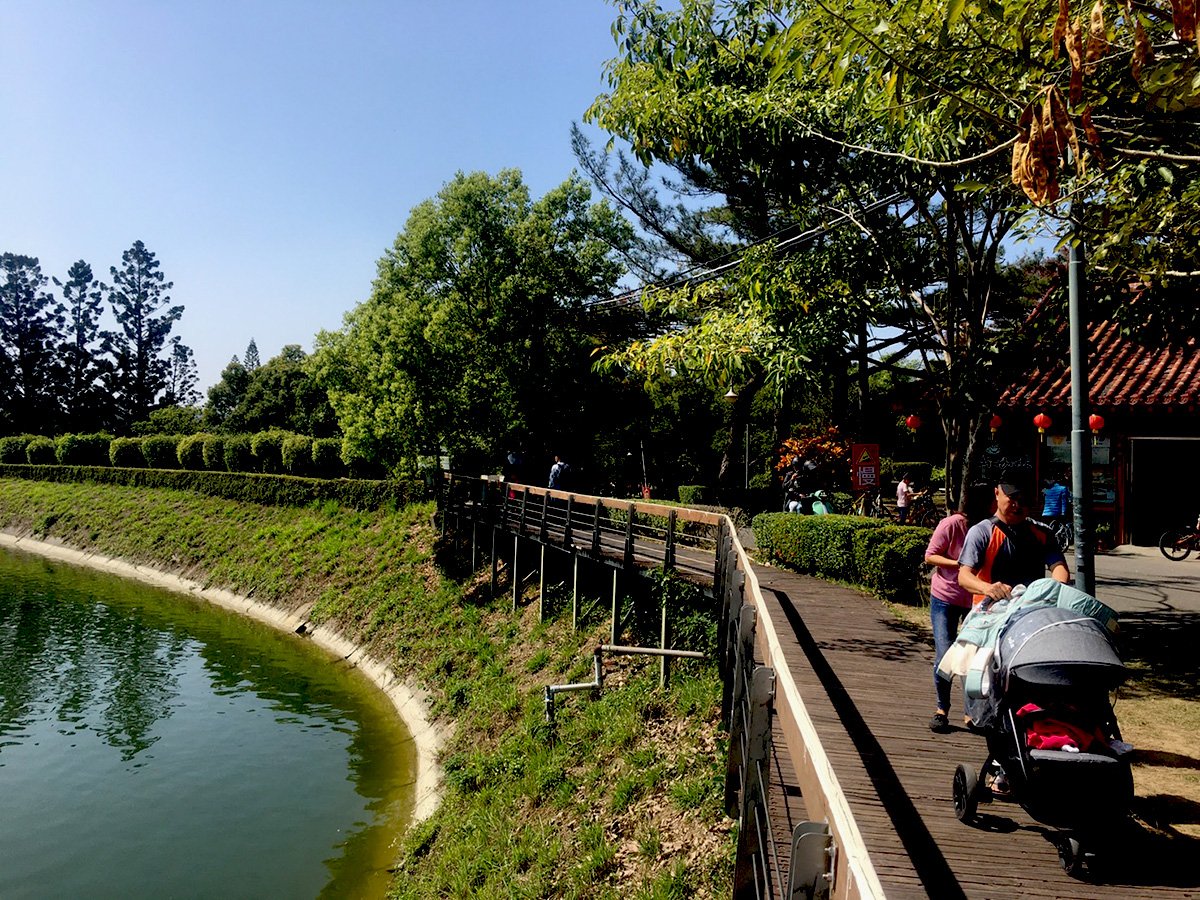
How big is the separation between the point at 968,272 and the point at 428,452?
717 inches

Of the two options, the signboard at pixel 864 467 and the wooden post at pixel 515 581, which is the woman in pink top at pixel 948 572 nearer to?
the wooden post at pixel 515 581

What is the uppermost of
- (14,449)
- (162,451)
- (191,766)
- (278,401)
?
(278,401)

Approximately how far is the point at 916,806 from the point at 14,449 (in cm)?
6124

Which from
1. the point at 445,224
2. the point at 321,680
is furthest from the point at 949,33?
the point at 445,224

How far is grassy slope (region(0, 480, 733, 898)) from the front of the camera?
8.47 metres

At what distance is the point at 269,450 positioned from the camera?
36.8 metres

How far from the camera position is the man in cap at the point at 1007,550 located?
5844mm

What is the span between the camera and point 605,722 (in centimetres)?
1217

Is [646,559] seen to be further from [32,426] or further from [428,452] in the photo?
[32,426]

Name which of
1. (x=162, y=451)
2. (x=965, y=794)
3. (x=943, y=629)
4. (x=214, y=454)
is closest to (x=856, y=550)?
(x=943, y=629)

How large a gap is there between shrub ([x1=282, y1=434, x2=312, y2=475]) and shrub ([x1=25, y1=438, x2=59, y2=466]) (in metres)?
24.5

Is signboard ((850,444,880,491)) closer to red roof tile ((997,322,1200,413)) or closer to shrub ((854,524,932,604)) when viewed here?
red roof tile ((997,322,1200,413))

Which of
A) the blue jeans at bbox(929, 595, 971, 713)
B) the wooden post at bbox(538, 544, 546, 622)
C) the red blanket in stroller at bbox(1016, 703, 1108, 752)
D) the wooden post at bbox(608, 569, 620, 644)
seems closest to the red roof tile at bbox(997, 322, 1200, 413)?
the wooden post at bbox(608, 569, 620, 644)

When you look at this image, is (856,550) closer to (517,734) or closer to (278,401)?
(517,734)
